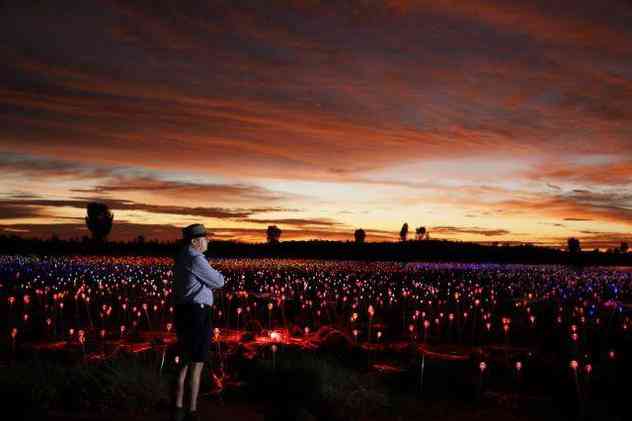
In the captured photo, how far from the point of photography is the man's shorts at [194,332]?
24.6 feet

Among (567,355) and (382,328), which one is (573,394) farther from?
(382,328)

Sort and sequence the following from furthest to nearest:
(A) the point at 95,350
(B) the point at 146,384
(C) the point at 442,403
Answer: (A) the point at 95,350, (C) the point at 442,403, (B) the point at 146,384

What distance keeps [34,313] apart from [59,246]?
51526 mm

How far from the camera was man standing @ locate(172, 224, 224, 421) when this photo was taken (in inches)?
295

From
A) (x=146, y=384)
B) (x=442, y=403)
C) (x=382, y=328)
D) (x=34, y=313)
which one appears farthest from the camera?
(x=34, y=313)

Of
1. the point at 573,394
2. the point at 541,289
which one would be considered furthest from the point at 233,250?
the point at 573,394

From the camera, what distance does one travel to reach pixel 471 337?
16.4m

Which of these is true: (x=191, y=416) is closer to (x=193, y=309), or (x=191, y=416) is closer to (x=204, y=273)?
(x=193, y=309)

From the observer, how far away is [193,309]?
7574mm

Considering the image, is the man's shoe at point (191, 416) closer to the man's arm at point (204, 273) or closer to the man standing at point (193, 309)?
the man standing at point (193, 309)

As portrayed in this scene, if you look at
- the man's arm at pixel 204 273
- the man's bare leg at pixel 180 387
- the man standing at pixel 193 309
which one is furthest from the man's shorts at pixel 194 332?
the man's arm at pixel 204 273

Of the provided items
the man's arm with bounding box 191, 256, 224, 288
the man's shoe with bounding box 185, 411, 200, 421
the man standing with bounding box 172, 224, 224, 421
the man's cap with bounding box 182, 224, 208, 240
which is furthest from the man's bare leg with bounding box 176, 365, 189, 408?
the man's cap with bounding box 182, 224, 208, 240

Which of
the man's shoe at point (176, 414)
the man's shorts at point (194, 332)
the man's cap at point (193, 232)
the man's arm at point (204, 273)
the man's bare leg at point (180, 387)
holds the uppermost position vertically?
the man's cap at point (193, 232)

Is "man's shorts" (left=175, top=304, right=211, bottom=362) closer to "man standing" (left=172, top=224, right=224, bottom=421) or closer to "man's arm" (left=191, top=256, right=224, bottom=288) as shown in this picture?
"man standing" (left=172, top=224, right=224, bottom=421)
